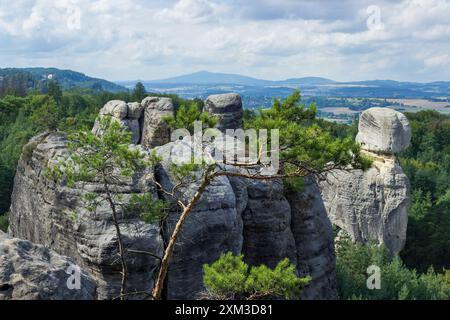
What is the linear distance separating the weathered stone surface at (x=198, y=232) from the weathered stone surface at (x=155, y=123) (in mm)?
17703

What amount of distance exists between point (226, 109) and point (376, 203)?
34.4 ft

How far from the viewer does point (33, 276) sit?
7781mm

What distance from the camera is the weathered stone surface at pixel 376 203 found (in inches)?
1159

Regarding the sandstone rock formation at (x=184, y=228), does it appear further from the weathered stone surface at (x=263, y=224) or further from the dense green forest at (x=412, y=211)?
the dense green forest at (x=412, y=211)

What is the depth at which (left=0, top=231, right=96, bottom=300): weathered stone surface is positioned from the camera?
7.65 m

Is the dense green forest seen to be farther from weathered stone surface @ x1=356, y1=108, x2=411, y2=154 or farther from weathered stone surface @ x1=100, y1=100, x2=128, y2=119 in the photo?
weathered stone surface @ x1=356, y1=108, x2=411, y2=154

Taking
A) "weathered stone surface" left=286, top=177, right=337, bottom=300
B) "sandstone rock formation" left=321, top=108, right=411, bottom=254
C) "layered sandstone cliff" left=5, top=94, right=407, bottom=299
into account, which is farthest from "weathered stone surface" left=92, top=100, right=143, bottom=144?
"weathered stone surface" left=286, top=177, right=337, bottom=300

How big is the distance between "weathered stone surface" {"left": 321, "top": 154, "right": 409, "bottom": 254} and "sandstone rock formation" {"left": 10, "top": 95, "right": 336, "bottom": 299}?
1070cm

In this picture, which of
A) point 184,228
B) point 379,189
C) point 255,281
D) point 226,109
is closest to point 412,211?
point 379,189

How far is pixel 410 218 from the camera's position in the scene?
33.1 meters

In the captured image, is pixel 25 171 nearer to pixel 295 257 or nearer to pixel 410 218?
pixel 295 257

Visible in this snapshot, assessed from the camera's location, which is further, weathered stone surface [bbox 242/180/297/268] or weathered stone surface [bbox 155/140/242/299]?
weathered stone surface [bbox 242/180/297/268]

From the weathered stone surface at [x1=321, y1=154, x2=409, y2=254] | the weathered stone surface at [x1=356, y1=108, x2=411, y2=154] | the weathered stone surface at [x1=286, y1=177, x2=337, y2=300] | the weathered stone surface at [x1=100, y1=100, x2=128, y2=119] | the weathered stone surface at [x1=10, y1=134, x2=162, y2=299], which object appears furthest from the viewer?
the weathered stone surface at [x1=100, y1=100, x2=128, y2=119]
